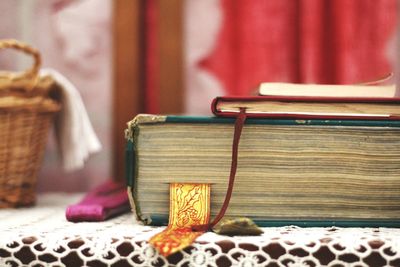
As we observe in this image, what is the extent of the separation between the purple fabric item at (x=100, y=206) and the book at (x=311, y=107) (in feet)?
0.72

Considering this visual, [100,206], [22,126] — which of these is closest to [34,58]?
[22,126]

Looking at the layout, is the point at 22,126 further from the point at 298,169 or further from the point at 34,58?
the point at 298,169

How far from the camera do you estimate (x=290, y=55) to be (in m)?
0.96

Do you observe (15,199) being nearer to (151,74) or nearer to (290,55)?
(151,74)

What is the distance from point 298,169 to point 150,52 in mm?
503

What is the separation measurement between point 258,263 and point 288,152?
159 mm

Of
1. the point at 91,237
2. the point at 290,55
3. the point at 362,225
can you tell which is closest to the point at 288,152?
the point at 362,225

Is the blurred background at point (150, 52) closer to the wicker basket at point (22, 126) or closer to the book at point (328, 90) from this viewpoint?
the wicker basket at point (22, 126)

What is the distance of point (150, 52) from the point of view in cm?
101

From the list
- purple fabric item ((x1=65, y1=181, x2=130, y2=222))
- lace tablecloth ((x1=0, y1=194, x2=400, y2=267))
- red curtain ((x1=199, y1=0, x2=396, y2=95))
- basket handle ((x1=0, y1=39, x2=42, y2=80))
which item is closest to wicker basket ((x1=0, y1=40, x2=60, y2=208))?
basket handle ((x1=0, y1=39, x2=42, y2=80))

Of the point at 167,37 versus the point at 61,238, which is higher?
the point at 167,37

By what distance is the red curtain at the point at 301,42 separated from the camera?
0.92 metres

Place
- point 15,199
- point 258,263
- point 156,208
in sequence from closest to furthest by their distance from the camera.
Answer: point 258,263 → point 156,208 → point 15,199

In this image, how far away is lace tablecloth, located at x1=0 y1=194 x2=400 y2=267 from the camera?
52cm
